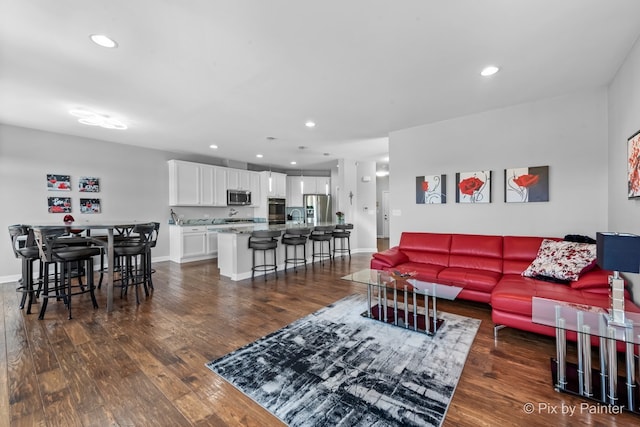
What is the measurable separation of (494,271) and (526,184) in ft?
4.39

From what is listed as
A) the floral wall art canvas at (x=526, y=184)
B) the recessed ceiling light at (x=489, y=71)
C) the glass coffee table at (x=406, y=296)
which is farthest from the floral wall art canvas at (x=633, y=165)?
the glass coffee table at (x=406, y=296)

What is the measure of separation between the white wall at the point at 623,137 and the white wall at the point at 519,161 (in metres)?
0.18

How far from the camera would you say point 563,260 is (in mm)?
2896

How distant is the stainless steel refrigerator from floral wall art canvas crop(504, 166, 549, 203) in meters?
5.77

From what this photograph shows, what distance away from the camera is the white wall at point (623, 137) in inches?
92.8

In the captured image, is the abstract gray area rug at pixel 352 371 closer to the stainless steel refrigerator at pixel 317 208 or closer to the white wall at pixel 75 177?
the white wall at pixel 75 177

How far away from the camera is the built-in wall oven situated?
334 inches

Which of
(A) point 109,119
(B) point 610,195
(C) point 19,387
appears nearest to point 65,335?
(C) point 19,387

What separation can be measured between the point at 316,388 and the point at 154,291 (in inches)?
133

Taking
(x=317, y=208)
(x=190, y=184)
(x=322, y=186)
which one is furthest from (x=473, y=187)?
(x=190, y=184)

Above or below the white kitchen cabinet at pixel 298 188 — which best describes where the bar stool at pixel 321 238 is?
below

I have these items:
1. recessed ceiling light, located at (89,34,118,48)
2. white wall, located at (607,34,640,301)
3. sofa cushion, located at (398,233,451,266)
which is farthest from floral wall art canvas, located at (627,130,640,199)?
recessed ceiling light, located at (89,34,118,48)

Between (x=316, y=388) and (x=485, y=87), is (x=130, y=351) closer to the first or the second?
(x=316, y=388)

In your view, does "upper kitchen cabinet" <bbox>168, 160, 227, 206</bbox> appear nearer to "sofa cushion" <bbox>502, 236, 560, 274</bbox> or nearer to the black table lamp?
"sofa cushion" <bbox>502, 236, 560, 274</bbox>
